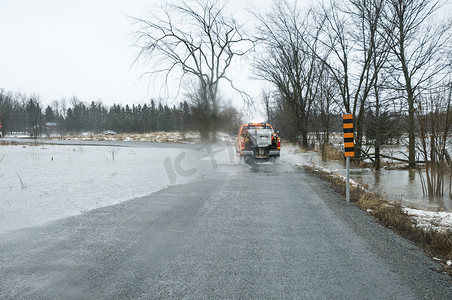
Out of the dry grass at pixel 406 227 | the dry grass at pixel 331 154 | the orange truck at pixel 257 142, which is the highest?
the orange truck at pixel 257 142

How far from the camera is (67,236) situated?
4.56 metres

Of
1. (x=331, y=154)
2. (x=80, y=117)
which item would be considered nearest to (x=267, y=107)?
(x=331, y=154)

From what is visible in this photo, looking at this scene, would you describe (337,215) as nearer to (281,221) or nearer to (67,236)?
(281,221)

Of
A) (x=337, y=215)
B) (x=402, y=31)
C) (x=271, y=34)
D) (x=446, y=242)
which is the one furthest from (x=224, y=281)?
(x=271, y=34)

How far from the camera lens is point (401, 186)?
987 cm

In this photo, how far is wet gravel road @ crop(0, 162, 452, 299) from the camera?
9.61 ft

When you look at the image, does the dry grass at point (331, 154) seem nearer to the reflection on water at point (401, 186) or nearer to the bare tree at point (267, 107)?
the reflection on water at point (401, 186)

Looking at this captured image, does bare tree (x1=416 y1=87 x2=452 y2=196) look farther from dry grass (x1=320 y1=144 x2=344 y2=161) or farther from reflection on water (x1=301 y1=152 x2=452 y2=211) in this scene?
dry grass (x1=320 y1=144 x2=344 y2=161)

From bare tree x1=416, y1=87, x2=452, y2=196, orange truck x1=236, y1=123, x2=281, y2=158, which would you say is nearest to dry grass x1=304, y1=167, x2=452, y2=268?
bare tree x1=416, y1=87, x2=452, y2=196

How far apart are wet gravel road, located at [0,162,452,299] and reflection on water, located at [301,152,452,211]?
7.50ft

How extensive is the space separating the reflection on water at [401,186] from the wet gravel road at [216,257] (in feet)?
7.50

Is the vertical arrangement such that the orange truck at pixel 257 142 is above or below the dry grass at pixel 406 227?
above

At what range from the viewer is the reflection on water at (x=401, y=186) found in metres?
7.40

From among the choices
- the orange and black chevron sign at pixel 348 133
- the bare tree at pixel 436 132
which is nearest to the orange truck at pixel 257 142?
the bare tree at pixel 436 132
